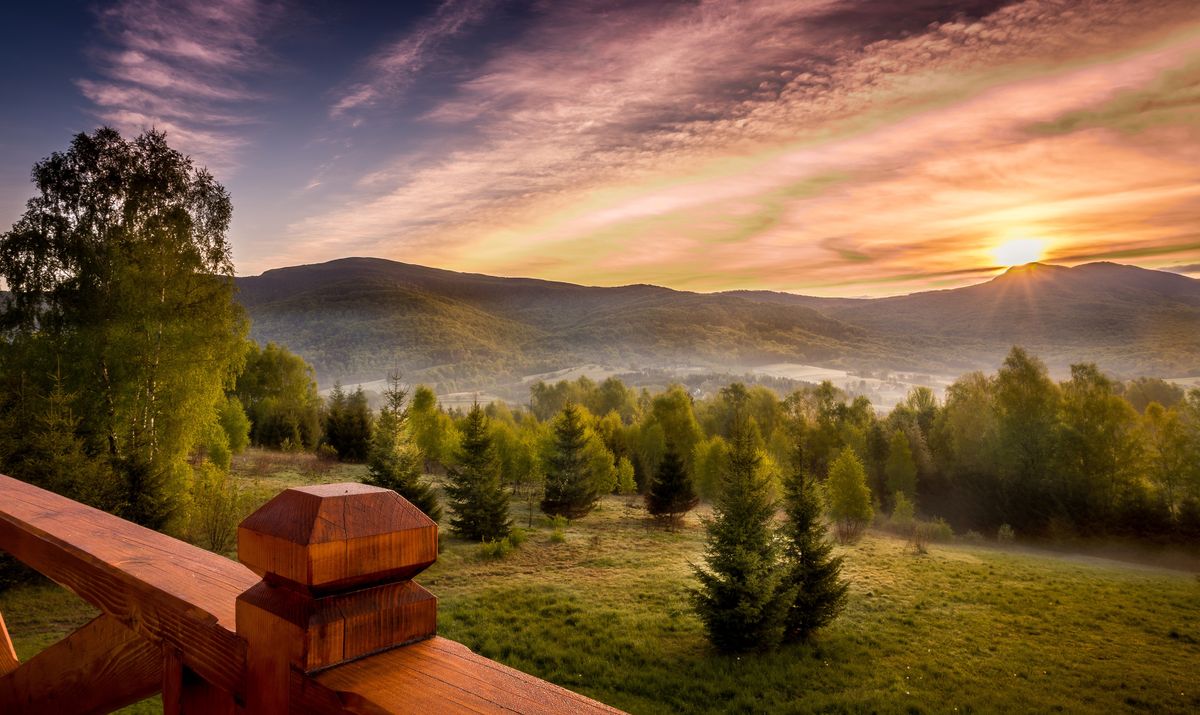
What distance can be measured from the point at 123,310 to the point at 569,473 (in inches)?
737

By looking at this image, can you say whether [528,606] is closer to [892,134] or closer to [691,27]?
[691,27]

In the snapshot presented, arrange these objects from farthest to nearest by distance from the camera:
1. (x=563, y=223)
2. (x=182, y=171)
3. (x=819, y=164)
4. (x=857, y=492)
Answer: (x=563, y=223), (x=819, y=164), (x=857, y=492), (x=182, y=171)

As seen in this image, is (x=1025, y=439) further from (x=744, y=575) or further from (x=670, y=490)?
(x=744, y=575)

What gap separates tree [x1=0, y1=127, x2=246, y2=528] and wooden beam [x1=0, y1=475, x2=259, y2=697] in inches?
600

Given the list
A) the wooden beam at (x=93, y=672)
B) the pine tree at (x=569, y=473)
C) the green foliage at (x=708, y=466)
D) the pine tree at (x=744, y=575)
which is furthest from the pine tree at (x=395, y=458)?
the green foliage at (x=708, y=466)

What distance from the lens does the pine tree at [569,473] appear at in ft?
91.4

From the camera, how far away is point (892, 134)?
2606cm

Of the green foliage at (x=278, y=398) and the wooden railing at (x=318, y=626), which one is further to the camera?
the green foliage at (x=278, y=398)

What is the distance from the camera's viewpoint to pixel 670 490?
94.4 ft

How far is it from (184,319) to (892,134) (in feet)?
93.8

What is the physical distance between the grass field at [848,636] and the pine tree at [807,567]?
68 cm

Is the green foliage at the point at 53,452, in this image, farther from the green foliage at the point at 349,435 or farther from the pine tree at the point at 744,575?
the green foliage at the point at 349,435

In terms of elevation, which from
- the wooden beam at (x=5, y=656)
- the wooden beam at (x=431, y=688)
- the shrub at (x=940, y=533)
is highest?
the wooden beam at (x=431, y=688)

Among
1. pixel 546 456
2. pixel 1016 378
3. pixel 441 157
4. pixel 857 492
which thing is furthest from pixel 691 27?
pixel 1016 378
